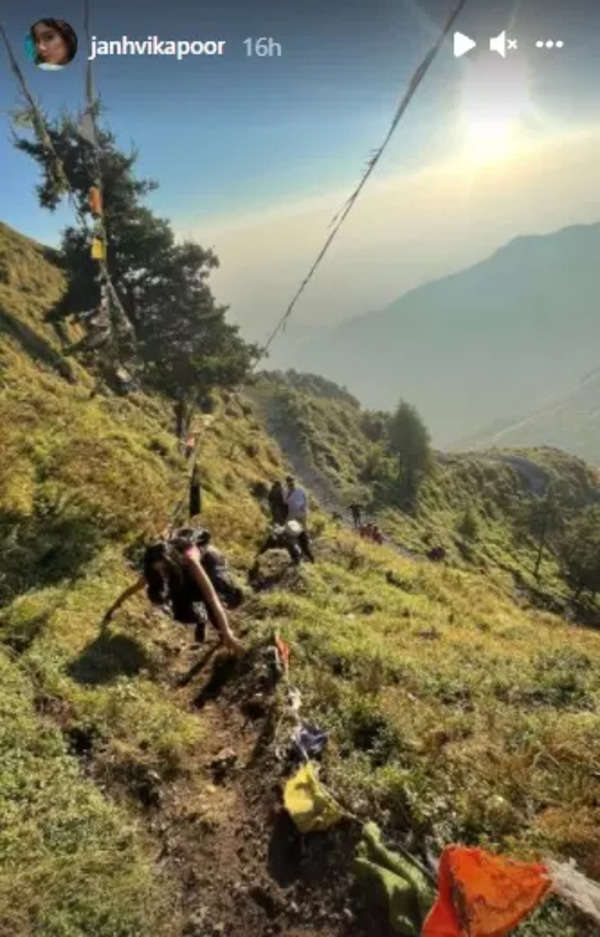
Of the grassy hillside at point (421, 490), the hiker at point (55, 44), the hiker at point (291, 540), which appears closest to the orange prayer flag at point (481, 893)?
the hiker at point (55, 44)

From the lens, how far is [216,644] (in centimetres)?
1140

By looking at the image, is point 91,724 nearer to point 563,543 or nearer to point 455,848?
point 455,848

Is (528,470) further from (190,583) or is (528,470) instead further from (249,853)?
(249,853)

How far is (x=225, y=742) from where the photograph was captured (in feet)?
27.9

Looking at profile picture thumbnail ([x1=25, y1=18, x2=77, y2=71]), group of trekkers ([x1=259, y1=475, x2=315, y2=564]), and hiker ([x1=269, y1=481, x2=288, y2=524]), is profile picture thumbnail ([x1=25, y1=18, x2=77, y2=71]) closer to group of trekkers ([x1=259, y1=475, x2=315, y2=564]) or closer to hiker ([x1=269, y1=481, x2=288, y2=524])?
group of trekkers ([x1=259, y1=475, x2=315, y2=564])

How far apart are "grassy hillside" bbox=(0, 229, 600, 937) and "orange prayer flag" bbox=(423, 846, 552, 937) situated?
256mm

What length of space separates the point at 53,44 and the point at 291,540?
1182 cm

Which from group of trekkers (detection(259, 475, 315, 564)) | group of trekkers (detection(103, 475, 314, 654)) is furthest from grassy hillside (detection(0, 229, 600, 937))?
group of trekkers (detection(259, 475, 315, 564))

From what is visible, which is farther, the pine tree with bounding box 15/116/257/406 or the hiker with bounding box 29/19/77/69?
the pine tree with bounding box 15/116/257/406

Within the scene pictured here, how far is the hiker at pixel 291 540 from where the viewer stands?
1686 centimetres

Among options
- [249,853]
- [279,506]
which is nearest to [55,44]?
[249,853]

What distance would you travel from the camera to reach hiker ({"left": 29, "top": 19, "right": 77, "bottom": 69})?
7676 mm

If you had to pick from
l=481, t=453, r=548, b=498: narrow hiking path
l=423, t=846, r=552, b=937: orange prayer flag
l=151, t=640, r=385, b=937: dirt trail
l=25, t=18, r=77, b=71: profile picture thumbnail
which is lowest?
l=151, t=640, r=385, b=937: dirt trail

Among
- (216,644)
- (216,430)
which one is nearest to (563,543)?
(216,430)
